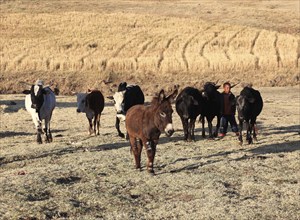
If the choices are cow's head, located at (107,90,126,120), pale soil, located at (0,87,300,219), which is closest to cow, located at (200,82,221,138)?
pale soil, located at (0,87,300,219)

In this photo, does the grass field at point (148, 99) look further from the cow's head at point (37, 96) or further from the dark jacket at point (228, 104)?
the dark jacket at point (228, 104)

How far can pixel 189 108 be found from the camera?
17.8 meters

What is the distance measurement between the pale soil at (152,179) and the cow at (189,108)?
1.28 feet

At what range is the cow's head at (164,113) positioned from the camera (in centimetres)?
1185

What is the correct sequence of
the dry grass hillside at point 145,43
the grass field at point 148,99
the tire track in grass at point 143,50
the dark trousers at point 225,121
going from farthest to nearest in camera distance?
the tire track in grass at point 143,50 < the dry grass hillside at point 145,43 < the dark trousers at point 225,121 < the grass field at point 148,99

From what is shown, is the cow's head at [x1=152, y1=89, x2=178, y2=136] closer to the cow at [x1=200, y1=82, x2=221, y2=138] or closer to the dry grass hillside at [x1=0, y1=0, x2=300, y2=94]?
the cow at [x1=200, y1=82, x2=221, y2=138]

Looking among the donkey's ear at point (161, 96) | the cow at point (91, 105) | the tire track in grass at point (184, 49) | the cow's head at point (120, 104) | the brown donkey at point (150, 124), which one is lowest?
the tire track in grass at point (184, 49)

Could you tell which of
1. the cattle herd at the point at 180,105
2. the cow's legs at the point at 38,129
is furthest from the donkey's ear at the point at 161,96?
the cow's legs at the point at 38,129

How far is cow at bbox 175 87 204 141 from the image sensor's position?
17.7m

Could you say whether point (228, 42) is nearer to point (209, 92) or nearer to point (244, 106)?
point (209, 92)

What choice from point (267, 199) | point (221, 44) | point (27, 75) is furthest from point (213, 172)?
point (221, 44)

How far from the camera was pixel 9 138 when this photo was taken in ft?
61.4

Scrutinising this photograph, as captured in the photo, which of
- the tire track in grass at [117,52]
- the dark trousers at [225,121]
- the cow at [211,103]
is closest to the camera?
the dark trousers at [225,121]

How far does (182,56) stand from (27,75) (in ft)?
42.8
